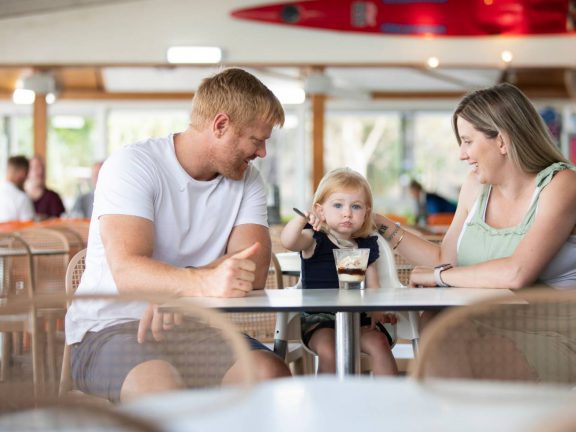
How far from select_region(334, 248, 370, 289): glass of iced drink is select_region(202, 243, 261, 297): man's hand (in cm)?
36

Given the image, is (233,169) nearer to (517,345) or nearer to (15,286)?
(517,345)

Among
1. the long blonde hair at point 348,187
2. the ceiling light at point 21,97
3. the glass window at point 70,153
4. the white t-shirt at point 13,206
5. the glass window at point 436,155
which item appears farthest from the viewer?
the glass window at point 436,155

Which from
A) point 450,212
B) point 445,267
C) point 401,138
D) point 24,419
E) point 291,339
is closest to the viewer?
point 24,419

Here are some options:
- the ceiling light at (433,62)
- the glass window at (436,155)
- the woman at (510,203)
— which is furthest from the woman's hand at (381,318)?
the glass window at (436,155)

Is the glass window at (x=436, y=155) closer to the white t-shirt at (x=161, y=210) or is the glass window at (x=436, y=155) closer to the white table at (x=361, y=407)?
the white t-shirt at (x=161, y=210)

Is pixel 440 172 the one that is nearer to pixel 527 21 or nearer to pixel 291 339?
pixel 527 21

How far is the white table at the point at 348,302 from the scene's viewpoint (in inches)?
82.7

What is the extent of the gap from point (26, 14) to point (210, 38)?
195 cm

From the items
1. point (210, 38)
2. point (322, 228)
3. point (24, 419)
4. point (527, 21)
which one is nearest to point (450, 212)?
point (527, 21)

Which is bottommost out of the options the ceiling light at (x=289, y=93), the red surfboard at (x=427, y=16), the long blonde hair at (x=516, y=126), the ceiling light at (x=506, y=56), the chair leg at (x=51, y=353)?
the chair leg at (x=51, y=353)

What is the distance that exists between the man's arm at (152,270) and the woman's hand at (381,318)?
0.72 metres

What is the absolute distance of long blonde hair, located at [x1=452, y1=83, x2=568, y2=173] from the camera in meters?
2.83

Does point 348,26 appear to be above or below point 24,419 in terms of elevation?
above

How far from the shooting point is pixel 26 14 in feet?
33.8
